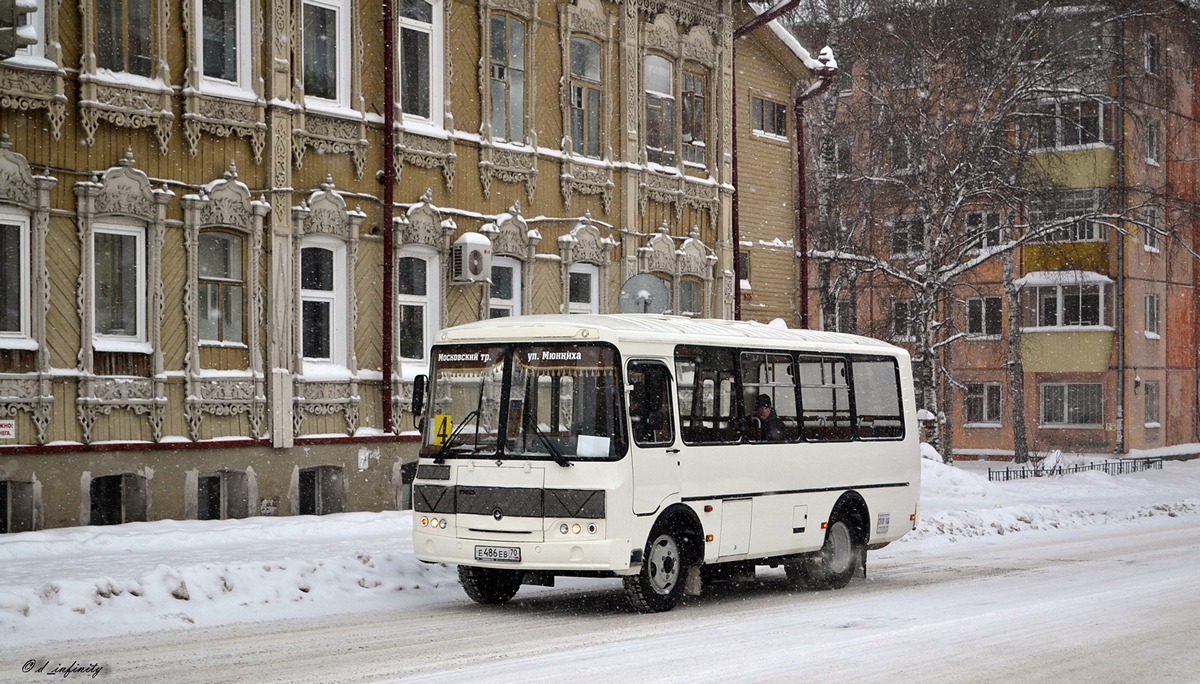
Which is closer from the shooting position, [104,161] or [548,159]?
[104,161]

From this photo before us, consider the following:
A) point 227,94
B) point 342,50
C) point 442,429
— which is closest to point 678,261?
point 342,50

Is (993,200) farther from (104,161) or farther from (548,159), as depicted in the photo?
(104,161)

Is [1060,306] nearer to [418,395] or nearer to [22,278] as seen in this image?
[22,278]

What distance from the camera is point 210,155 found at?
854 inches

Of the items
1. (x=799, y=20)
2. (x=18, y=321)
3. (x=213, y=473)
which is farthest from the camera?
(x=799, y=20)

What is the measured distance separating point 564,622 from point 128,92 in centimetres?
1051

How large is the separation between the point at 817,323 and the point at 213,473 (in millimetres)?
34578

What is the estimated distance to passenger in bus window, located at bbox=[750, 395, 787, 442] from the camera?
16.2m

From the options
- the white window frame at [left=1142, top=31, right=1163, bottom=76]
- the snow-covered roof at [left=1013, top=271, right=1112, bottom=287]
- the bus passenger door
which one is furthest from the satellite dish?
the snow-covered roof at [left=1013, top=271, right=1112, bottom=287]

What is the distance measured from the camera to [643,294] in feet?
77.6

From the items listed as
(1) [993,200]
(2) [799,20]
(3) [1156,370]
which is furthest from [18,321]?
(3) [1156,370]

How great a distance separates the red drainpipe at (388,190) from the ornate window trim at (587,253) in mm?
4409

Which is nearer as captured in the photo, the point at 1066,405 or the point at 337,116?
the point at 337,116

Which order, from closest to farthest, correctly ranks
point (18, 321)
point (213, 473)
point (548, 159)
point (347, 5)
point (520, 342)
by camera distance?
point (520, 342) → point (18, 321) → point (213, 473) → point (347, 5) → point (548, 159)
